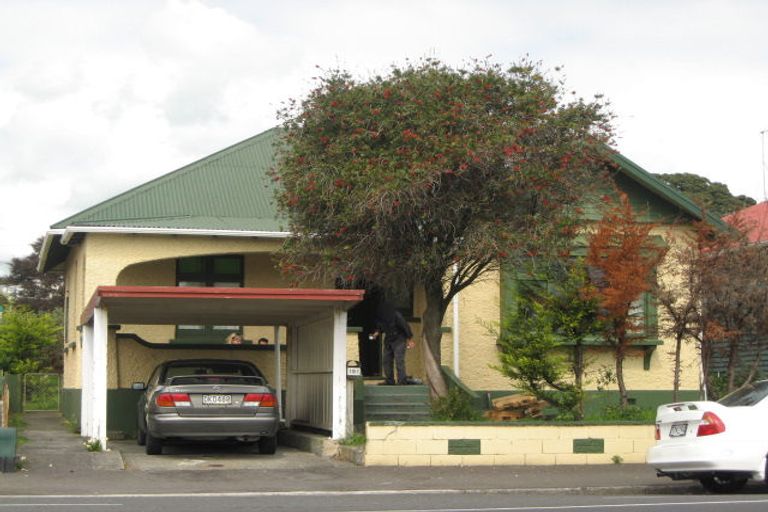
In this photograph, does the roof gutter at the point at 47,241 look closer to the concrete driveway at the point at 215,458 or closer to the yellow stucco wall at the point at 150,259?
the yellow stucco wall at the point at 150,259

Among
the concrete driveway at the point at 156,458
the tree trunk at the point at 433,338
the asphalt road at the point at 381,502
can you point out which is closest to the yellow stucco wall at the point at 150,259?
the concrete driveway at the point at 156,458

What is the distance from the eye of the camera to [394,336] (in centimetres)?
1911

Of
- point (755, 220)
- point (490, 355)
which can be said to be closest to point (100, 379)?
point (490, 355)

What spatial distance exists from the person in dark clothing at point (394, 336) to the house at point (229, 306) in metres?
0.75

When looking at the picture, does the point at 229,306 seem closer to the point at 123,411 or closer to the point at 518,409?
the point at 123,411

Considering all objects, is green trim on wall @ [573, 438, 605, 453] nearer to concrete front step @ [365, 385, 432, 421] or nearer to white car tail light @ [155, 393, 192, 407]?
concrete front step @ [365, 385, 432, 421]

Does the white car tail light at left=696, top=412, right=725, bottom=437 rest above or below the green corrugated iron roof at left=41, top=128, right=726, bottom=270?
below

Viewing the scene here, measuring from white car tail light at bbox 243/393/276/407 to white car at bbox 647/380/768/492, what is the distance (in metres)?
5.81

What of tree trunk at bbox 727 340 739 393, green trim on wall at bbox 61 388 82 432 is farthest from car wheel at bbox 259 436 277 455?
tree trunk at bbox 727 340 739 393

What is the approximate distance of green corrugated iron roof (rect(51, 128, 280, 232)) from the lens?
2127cm

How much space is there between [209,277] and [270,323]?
291 cm

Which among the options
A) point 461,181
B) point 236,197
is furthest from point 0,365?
point 461,181

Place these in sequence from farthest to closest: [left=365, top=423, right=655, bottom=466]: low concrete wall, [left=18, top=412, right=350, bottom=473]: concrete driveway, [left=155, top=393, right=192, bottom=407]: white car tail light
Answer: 1. [left=155, top=393, right=192, bottom=407]: white car tail light
2. [left=365, top=423, right=655, bottom=466]: low concrete wall
3. [left=18, top=412, right=350, bottom=473]: concrete driveway

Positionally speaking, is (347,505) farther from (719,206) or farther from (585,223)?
(719,206)
